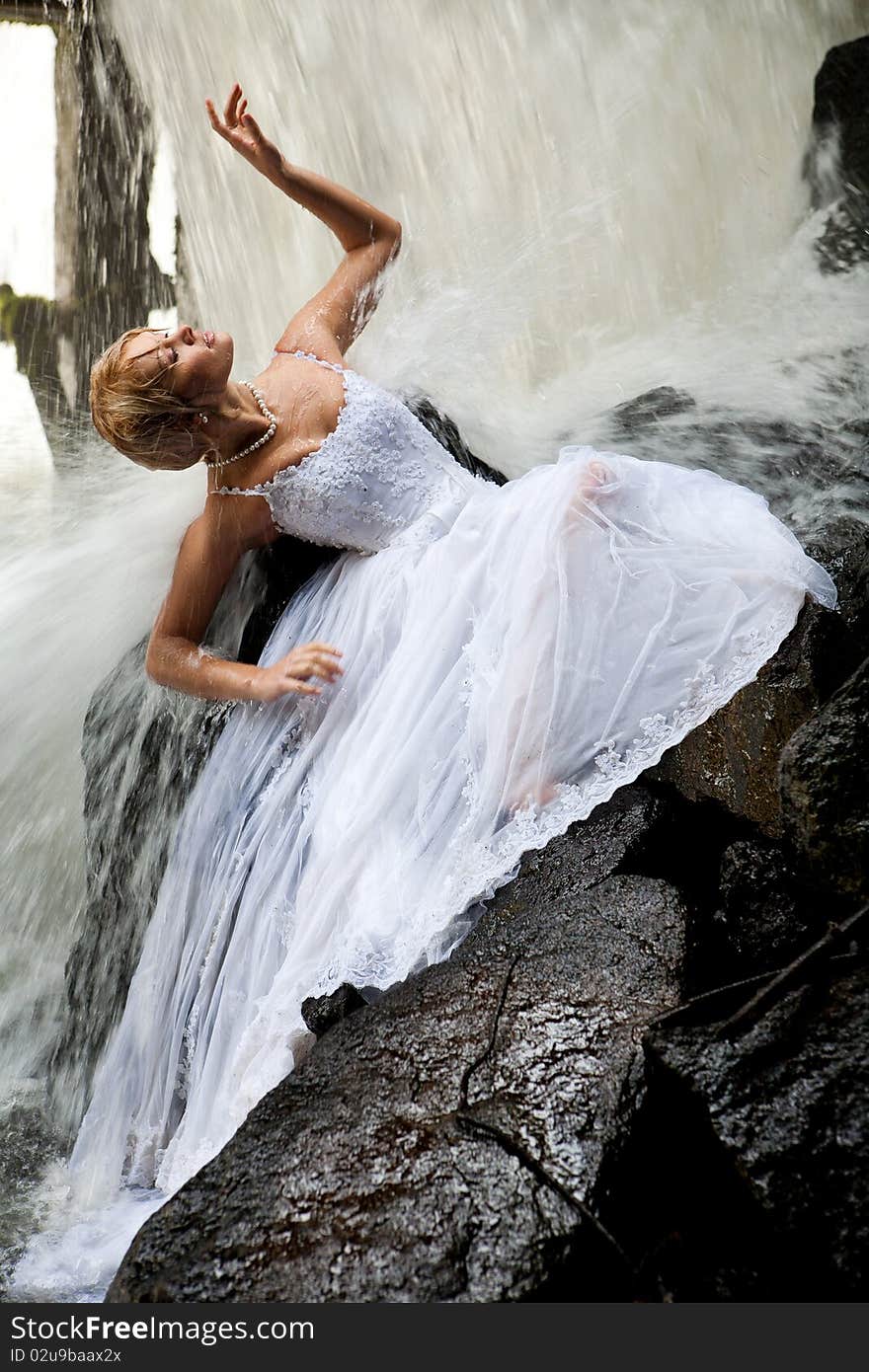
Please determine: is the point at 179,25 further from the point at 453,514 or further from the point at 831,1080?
the point at 831,1080

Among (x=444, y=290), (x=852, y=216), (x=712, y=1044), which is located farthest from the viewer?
(x=852, y=216)

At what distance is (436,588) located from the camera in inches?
121

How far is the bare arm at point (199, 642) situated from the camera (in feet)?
10.1

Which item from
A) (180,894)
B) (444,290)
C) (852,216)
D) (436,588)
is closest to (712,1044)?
(436,588)

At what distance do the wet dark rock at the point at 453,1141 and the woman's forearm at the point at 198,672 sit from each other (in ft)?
3.56

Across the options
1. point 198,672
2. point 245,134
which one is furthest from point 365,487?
point 245,134

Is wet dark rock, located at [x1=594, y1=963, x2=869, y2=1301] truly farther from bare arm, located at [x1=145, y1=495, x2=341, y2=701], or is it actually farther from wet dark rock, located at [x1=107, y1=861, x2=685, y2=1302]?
bare arm, located at [x1=145, y1=495, x2=341, y2=701]

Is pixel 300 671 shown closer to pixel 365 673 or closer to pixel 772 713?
pixel 365 673

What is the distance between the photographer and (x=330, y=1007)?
8.56ft

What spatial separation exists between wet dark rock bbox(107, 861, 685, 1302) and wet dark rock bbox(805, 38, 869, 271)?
455 cm

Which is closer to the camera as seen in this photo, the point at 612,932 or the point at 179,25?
the point at 612,932

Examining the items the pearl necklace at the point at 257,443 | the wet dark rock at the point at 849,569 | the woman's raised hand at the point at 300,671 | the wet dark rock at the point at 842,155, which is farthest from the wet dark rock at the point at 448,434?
the wet dark rock at the point at 842,155

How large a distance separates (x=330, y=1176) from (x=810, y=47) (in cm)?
639

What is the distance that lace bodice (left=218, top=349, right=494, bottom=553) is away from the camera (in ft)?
10.8
